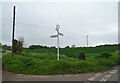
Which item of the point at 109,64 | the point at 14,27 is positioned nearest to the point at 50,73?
the point at 109,64

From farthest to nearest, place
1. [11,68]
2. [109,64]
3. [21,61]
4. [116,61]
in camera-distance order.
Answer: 1. [116,61]
2. [109,64]
3. [21,61]
4. [11,68]

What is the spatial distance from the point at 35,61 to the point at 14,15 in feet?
35.5

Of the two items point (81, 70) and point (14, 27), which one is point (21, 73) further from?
point (14, 27)

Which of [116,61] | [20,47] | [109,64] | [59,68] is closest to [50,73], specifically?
[59,68]

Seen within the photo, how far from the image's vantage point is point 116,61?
26.8 m

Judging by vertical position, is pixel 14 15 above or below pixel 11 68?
above

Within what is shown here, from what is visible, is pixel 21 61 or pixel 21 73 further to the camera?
pixel 21 61

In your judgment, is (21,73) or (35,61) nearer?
(21,73)

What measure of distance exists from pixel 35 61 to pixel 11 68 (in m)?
2.04

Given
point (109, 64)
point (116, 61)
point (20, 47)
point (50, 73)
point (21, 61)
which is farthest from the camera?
point (20, 47)

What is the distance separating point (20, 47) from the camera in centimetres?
3472

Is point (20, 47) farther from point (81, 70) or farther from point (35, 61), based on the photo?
point (81, 70)

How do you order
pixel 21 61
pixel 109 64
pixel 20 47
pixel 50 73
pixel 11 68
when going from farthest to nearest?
1. pixel 20 47
2. pixel 109 64
3. pixel 21 61
4. pixel 11 68
5. pixel 50 73

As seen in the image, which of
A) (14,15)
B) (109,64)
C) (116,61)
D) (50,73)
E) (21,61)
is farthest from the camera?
(14,15)
